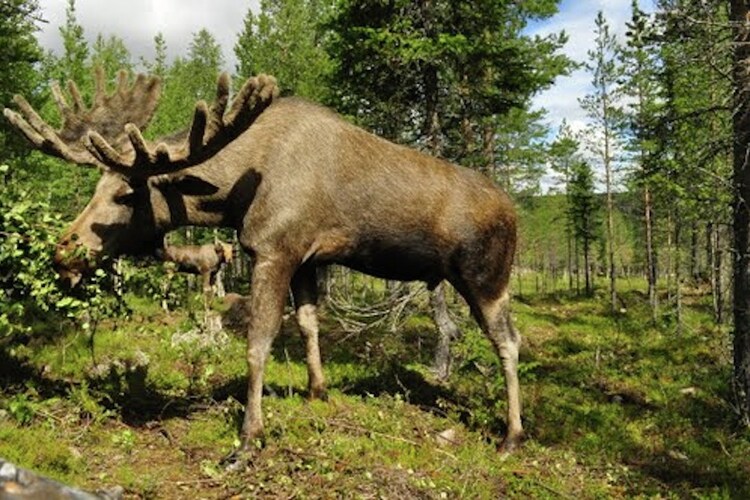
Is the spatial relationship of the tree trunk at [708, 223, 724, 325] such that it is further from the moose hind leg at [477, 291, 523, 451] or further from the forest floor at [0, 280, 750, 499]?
the moose hind leg at [477, 291, 523, 451]

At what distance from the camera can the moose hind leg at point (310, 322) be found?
24.2ft

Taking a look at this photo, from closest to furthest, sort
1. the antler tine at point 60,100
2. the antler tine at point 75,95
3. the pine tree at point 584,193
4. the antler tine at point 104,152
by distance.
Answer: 1. the antler tine at point 104,152
2. the antler tine at point 60,100
3. the antler tine at point 75,95
4. the pine tree at point 584,193

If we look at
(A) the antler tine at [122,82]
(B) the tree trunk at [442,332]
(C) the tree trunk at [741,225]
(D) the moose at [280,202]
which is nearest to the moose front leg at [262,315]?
(D) the moose at [280,202]

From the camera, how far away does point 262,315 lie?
6.00 metres

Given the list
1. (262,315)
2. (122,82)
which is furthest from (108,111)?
(262,315)

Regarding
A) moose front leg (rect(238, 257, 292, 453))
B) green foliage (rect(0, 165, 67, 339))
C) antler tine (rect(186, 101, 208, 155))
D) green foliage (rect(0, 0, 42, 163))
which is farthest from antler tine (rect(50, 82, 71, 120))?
green foliage (rect(0, 0, 42, 163))

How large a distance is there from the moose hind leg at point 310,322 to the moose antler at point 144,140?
1.96 meters

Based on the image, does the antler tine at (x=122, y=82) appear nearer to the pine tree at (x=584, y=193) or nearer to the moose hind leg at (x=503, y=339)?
the moose hind leg at (x=503, y=339)

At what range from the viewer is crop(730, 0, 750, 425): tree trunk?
814 centimetres

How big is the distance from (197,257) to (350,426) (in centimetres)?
347

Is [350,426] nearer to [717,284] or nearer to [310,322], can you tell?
[310,322]

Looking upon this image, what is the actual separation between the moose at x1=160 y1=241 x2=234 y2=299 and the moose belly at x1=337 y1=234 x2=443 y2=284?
6.49 feet

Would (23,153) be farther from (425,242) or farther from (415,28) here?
(425,242)

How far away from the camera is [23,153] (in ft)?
76.0
